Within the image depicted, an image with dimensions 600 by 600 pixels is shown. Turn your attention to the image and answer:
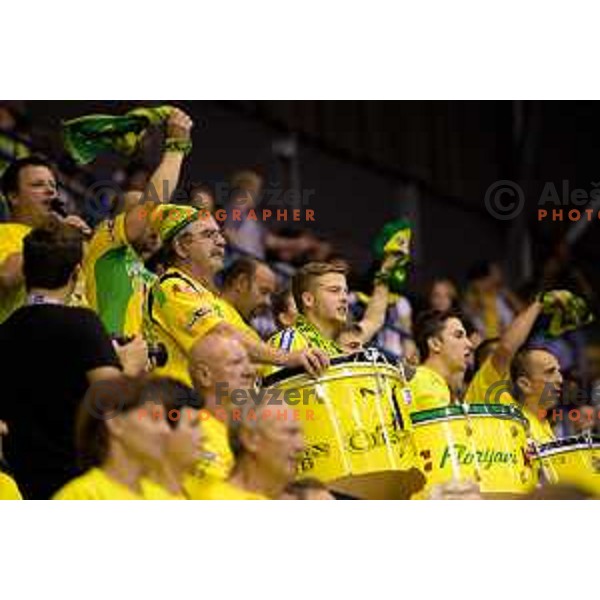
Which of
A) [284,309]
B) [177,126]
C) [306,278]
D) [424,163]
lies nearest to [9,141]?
[177,126]

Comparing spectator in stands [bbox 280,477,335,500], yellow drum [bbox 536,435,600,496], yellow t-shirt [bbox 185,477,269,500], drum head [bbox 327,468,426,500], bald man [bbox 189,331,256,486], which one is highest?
bald man [bbox 189,331,256,486]

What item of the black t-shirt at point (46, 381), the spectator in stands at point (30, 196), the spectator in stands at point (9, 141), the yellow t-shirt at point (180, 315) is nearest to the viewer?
the black t-shirt at point (46, 381)

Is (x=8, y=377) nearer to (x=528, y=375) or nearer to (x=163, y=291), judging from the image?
(x=163, y=291)

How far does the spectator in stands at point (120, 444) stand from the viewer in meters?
6.82

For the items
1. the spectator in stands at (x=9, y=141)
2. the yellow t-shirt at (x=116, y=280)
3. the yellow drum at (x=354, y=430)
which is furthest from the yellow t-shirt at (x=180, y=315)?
Answer: the spectator in stands at (x=9, y=141)

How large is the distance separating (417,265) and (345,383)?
9824mm

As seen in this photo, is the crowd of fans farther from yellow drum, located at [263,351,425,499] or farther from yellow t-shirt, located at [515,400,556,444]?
yellow t-shirt, located at [515,400,556,444]

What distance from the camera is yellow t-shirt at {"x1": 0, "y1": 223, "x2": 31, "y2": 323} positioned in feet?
27.0

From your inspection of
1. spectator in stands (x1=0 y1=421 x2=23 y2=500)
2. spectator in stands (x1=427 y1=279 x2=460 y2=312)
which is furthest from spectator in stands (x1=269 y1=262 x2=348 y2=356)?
spectator in stands (x1=427 y1=279 x2=460 y2=312)

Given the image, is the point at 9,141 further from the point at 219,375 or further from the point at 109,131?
the point at 219,375

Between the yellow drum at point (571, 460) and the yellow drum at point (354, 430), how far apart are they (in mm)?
934

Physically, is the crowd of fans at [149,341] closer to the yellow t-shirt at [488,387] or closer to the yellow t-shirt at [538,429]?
the yellow t-shirt at [488,387]

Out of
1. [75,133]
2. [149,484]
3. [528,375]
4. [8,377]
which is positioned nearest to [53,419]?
[8,377]

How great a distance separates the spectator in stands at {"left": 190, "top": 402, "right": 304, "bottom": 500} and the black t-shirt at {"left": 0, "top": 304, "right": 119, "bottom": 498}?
57 centimetres
